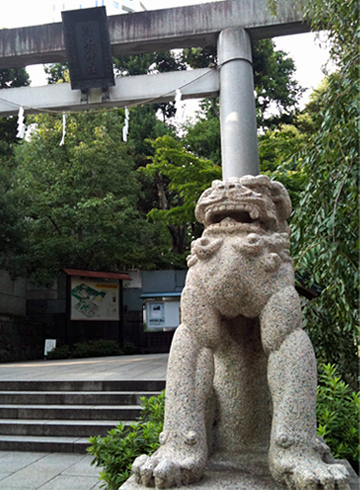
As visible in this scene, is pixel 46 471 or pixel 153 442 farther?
pixel 46 471

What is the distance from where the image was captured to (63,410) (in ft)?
14.8

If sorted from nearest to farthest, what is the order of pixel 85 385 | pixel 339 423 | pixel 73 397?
pixel 339 423 < pixel 73 397 < pixel 85 385

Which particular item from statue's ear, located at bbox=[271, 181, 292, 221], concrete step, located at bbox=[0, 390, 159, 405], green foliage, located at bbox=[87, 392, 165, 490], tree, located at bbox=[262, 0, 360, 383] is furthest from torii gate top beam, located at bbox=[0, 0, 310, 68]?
green foliage, located at bbox=[87, 392, 165, 490]

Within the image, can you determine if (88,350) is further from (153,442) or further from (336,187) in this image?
(336,187)

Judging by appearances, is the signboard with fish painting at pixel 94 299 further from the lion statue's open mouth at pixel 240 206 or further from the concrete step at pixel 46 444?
the lion statue's open mouth at pixel 240 206

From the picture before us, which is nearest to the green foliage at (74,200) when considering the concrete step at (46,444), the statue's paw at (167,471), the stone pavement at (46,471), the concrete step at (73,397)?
the concrete step at (73,397)

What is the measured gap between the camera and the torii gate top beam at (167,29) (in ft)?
22.4

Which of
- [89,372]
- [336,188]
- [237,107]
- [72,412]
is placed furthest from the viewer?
[237,107]

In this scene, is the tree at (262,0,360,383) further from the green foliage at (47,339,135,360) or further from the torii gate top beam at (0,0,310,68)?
the green foliage at (47,339,135,360)

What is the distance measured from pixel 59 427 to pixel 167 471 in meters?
2.85

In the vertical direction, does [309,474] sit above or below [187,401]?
below

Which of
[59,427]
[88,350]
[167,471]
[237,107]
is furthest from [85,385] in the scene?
[88,350]

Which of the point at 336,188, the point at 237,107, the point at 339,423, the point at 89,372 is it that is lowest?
the point at 89,372

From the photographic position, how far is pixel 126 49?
24.4 feet
